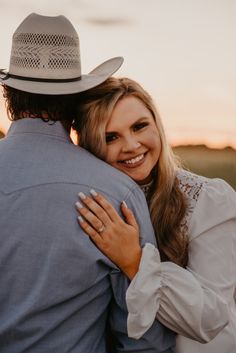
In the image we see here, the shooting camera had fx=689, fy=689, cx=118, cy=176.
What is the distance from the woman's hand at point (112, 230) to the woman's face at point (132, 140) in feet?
1.91

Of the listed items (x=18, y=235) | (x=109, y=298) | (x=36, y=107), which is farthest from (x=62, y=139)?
(x=109, y=298)

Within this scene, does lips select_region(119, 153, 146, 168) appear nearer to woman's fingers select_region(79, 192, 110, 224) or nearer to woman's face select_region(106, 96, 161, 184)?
woman's face select_region(106, 96, 161, 184)

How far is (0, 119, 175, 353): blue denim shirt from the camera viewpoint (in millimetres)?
1982

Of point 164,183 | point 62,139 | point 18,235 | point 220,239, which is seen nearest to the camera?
point 18,235

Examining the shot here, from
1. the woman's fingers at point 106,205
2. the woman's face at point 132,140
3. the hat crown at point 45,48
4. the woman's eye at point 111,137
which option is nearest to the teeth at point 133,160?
the woman's face at point 132,140

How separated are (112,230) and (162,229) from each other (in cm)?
47

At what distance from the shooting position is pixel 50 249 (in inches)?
78.0

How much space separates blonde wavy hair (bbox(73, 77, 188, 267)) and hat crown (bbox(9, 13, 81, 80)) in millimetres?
284

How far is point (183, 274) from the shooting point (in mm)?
2184

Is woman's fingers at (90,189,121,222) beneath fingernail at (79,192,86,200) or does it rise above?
beneath

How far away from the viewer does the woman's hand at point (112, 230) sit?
6.70 ft

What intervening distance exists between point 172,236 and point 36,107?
2.22 ft

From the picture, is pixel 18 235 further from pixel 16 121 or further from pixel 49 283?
pixel 16 121

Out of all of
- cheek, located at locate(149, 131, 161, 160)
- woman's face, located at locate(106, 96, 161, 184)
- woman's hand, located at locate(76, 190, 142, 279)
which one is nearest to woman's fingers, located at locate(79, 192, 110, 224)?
woman's hand, located at locate(76, 190, 142, 279)
